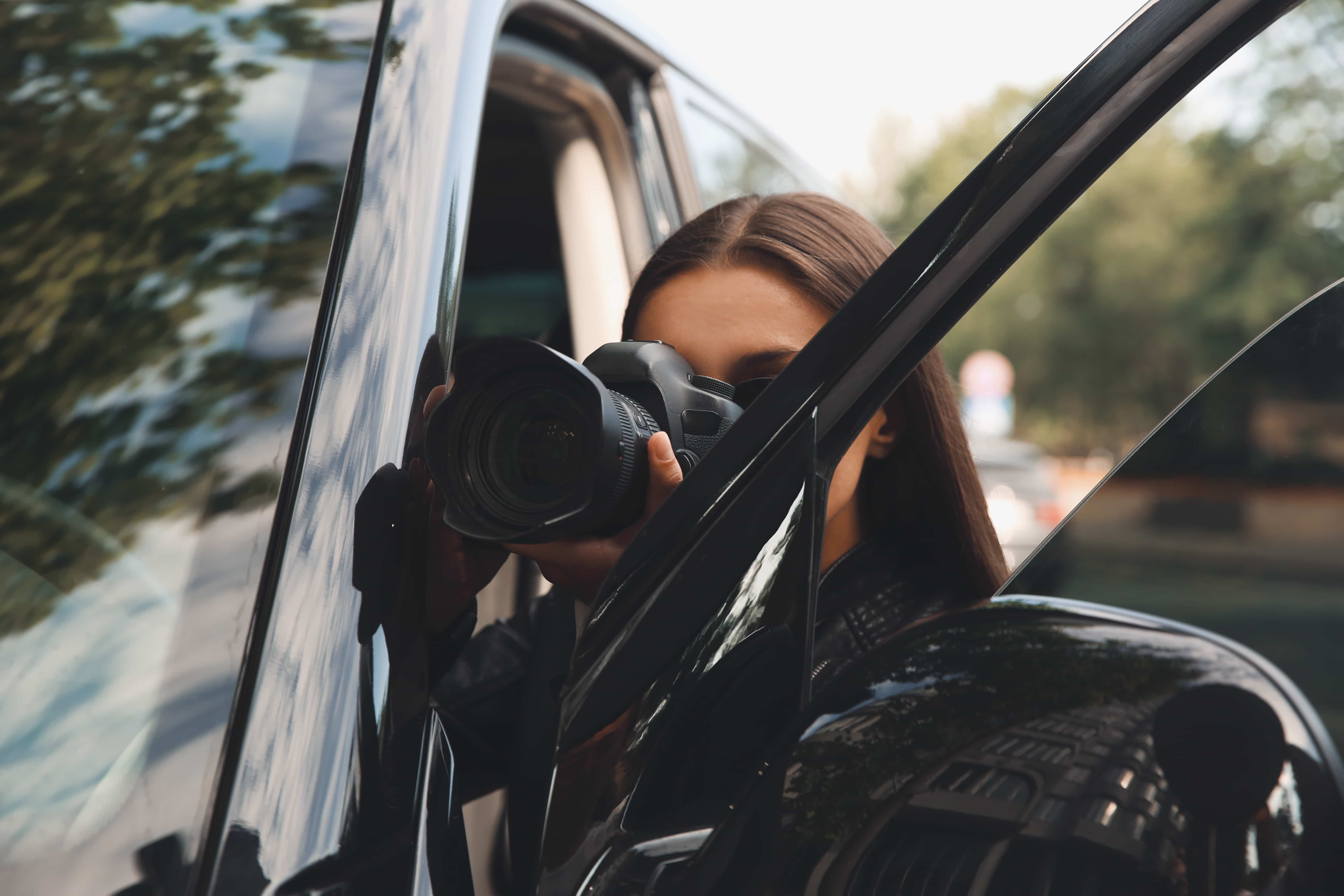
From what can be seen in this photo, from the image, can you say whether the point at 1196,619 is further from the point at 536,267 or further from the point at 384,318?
the point at 536,267

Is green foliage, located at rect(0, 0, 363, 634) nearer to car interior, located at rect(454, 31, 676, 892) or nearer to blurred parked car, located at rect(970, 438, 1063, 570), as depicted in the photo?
car interior, located at rect(454, 31, 676, 892)

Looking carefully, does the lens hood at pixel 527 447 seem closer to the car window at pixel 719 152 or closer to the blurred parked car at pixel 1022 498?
the car window at pixel 719 152

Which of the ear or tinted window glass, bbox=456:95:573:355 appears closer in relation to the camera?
the ear

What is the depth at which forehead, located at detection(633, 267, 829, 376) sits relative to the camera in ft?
3.96

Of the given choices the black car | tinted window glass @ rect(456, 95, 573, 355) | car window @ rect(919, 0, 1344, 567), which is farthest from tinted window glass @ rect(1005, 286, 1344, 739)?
car window @ rect(919, 0, 1344, 567)

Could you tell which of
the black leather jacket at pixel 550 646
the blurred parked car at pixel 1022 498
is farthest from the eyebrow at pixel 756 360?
the blurred parked car at pixel 1022 498

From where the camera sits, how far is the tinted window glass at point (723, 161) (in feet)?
6.13

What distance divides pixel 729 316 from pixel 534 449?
417 mm

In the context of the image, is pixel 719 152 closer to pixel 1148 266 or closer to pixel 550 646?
pixel 550 646

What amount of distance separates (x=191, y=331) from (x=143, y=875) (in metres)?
0.39

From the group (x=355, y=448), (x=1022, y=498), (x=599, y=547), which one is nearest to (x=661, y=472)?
(x=599, y=547)

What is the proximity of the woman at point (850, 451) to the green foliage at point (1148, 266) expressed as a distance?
1000 inches

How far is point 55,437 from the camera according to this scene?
2.68 feet

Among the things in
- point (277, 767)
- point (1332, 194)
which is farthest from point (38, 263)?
point (1332, 194)
